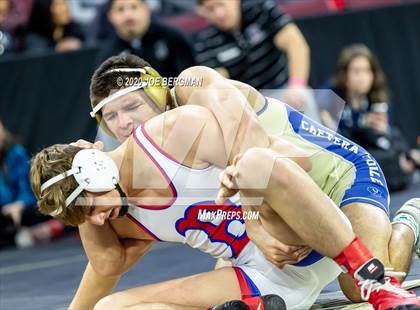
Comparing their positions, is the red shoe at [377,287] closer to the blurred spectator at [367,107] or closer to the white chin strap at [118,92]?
the white chin strap at [118,92]

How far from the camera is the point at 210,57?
702 centimetres

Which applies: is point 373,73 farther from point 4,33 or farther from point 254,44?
point 4,33

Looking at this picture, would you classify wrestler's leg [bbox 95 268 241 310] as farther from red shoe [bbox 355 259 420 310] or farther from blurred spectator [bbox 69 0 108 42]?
blurred spectator [bbox 69 0 108 42]

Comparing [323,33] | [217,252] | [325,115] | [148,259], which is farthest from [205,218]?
[323,33]

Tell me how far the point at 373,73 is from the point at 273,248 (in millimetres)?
3942

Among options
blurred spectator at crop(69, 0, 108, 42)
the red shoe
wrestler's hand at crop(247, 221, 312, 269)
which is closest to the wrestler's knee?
wrestler's hand at crop(247, 221, 312, 269)

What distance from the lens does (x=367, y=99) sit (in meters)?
7.63

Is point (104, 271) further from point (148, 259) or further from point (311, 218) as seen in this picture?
point (148, 259)

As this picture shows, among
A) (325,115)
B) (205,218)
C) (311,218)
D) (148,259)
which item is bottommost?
(148,259)

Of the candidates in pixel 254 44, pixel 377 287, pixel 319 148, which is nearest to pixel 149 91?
pixel 319 148

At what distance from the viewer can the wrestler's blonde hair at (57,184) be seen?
388 centimetres

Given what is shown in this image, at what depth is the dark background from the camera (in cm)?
812

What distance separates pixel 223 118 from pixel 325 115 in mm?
1919

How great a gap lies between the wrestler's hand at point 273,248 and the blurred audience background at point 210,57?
9.15 ft
